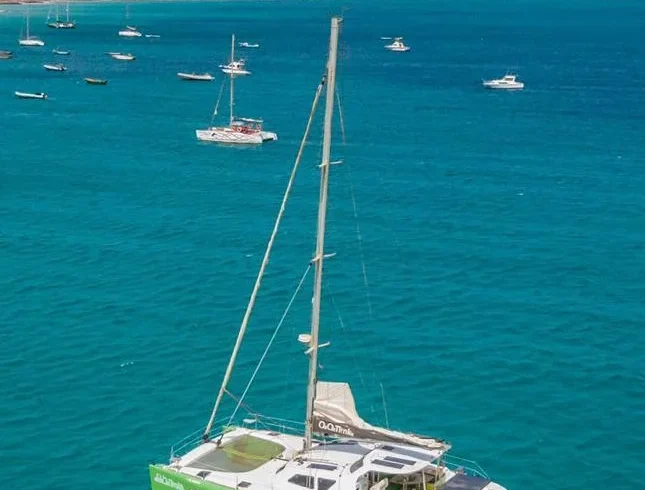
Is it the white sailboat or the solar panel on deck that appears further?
the white sailboat

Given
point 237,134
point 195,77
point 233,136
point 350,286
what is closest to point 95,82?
point 195,77

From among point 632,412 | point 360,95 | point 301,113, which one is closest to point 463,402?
point 632,412

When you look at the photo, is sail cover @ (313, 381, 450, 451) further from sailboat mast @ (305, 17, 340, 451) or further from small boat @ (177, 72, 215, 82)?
small boat @ (177, 72, 215, 82)

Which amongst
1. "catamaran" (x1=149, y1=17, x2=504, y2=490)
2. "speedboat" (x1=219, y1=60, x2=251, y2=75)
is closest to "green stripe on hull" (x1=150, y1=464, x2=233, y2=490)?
"catamaran" (x1=149, y1=17, x2=504, y2=490)

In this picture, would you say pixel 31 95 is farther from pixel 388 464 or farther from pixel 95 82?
pixel 388 464

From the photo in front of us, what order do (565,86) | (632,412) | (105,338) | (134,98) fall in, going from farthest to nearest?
(565,86) < (134,98) < (105,338) < (632,412)

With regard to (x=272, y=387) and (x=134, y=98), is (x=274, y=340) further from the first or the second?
(x=134, y=98)
